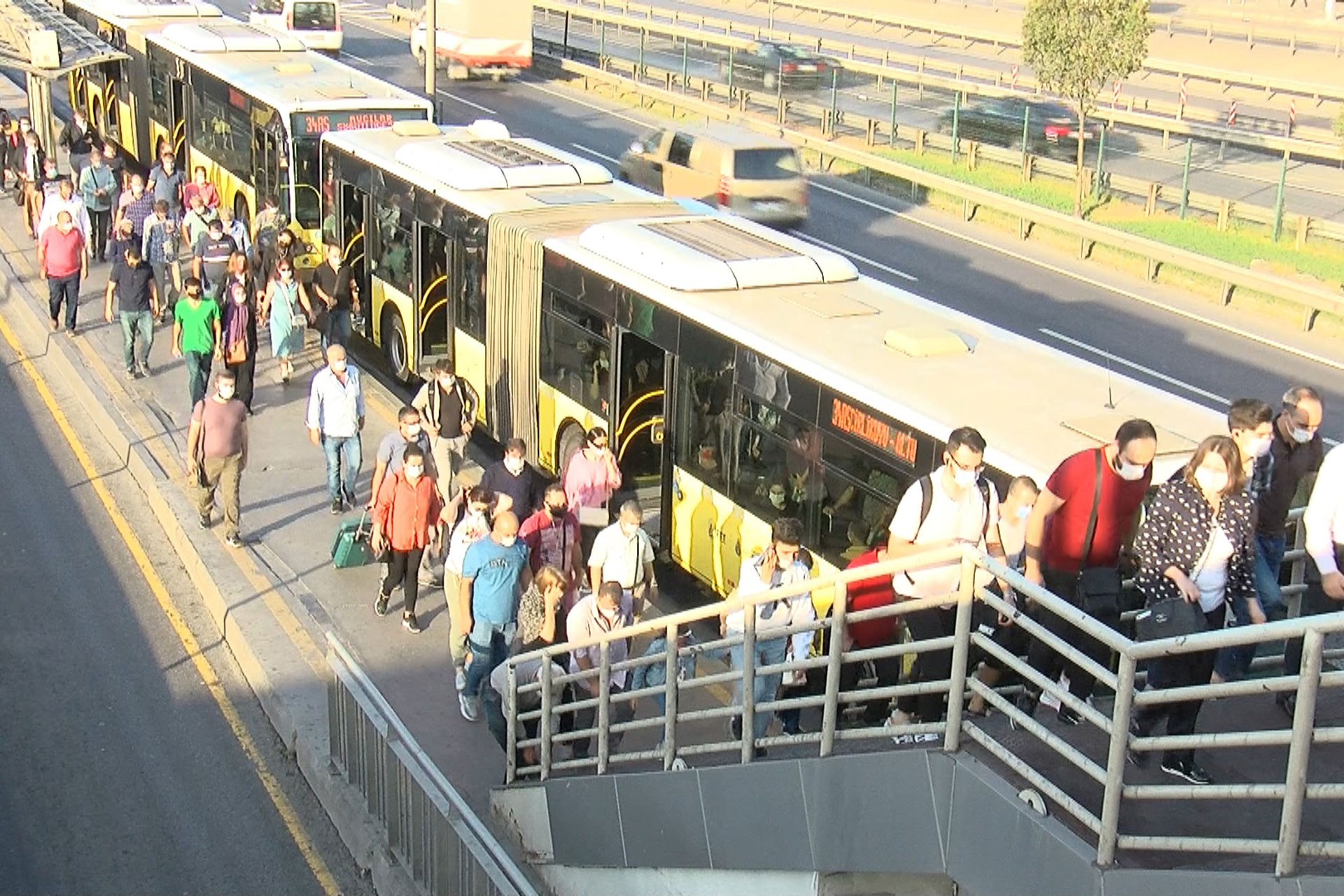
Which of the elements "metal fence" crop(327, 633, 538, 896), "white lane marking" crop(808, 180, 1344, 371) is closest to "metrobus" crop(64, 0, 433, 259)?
"white lane marking" crop(808, 180, 1344, 371)

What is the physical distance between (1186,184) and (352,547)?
68.8 ft

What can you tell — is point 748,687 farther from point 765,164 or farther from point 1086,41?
point 1086,41

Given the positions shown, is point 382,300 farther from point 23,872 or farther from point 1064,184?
point 1064,184

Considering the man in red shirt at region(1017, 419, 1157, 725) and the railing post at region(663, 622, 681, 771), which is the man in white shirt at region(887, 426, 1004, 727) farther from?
the railing post at region(663, 622, 681, 771)

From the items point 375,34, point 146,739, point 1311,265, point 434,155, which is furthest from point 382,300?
point 375,34

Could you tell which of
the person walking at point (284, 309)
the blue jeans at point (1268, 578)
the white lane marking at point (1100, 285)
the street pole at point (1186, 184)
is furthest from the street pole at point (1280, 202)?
the blue jeans at point (1268, 578)

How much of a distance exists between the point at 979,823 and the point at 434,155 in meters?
13.1

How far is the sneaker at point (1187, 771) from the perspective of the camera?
6.44m

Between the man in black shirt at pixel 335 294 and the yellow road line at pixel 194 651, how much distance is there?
2.85 metres

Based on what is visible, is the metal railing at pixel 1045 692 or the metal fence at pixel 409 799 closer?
the metal railing at pixel 1045 692

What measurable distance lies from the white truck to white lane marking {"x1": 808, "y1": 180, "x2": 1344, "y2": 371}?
1453 cm

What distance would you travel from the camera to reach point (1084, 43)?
102ft

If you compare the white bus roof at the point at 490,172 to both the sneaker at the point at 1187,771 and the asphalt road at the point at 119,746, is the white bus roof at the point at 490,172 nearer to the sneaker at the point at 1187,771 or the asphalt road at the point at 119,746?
the asphalt road at the point at 119,746

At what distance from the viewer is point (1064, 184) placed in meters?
33.3
